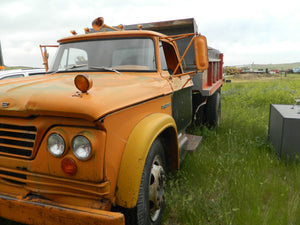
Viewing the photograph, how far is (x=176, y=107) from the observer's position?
3.16 metres

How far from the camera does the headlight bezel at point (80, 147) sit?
1599mm

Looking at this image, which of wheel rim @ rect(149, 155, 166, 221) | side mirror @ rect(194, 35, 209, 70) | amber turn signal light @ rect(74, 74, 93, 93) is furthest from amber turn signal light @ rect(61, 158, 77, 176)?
side mirror @ rect(194, 35, 209, 70)

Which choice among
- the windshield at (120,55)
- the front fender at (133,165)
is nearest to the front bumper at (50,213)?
the front fender at (133,165)

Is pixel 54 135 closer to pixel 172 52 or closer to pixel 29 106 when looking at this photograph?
pixel 29 106

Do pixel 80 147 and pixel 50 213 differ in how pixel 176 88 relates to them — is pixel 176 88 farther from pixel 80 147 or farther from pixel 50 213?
pixel 50 213

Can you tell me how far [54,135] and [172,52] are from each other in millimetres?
2396

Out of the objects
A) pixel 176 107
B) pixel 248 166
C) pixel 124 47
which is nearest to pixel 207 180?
pixel 248 166

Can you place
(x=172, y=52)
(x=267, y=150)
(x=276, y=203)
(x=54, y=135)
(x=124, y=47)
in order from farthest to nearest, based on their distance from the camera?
(x=267, y=150), (x=172, y=52), (x=124, y=47), (x=276, y=203), (x=54, y=135)

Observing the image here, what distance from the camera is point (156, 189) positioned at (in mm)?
2221

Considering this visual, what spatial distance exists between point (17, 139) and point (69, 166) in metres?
0.47

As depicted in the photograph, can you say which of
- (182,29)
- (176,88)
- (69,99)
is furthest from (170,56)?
(69,99)

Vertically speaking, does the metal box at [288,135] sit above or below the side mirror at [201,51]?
below

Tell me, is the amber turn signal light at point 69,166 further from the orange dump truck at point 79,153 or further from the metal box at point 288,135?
the metal box at point 288,135

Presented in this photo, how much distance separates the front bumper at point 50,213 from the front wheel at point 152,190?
394mm
